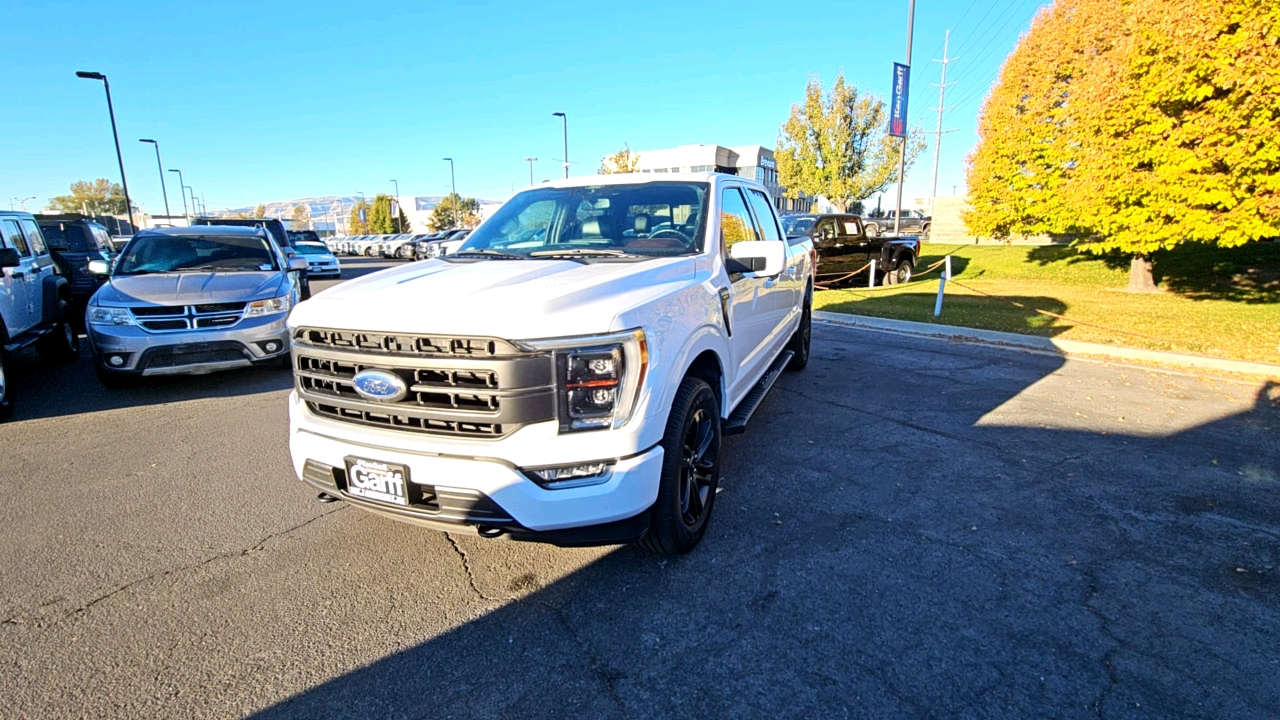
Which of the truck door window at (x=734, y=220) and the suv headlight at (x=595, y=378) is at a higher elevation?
the truck door window at (x=734, y=220)

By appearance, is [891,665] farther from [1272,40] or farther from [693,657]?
[1272,40]

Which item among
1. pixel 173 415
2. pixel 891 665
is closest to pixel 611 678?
pixel 891 665

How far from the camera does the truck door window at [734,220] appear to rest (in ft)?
13.6

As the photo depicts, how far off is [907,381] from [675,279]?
184 inches

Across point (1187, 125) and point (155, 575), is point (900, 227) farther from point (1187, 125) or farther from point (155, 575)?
point (155, 575)

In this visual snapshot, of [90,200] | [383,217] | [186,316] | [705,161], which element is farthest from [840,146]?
[90,200]

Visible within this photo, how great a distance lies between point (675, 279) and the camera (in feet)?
10.3

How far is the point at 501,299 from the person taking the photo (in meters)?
2.59

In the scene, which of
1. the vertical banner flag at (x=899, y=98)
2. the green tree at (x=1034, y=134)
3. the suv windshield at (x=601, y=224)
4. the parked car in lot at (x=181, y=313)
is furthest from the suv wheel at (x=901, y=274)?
the parked car in lot at (x=181, y=313)

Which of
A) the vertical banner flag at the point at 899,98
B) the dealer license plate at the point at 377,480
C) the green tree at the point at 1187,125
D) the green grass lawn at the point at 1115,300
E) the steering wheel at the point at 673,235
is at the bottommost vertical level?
the green grass lawn at the point at 1115,300

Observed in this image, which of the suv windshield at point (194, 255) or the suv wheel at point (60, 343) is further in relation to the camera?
the suv wheel at point (60, 343)

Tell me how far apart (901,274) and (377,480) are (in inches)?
668

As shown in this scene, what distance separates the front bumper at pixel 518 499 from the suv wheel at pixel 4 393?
5.13 metres

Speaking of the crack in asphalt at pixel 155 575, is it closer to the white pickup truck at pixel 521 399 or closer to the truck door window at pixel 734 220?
the white pickup truck at pixel 521 399
